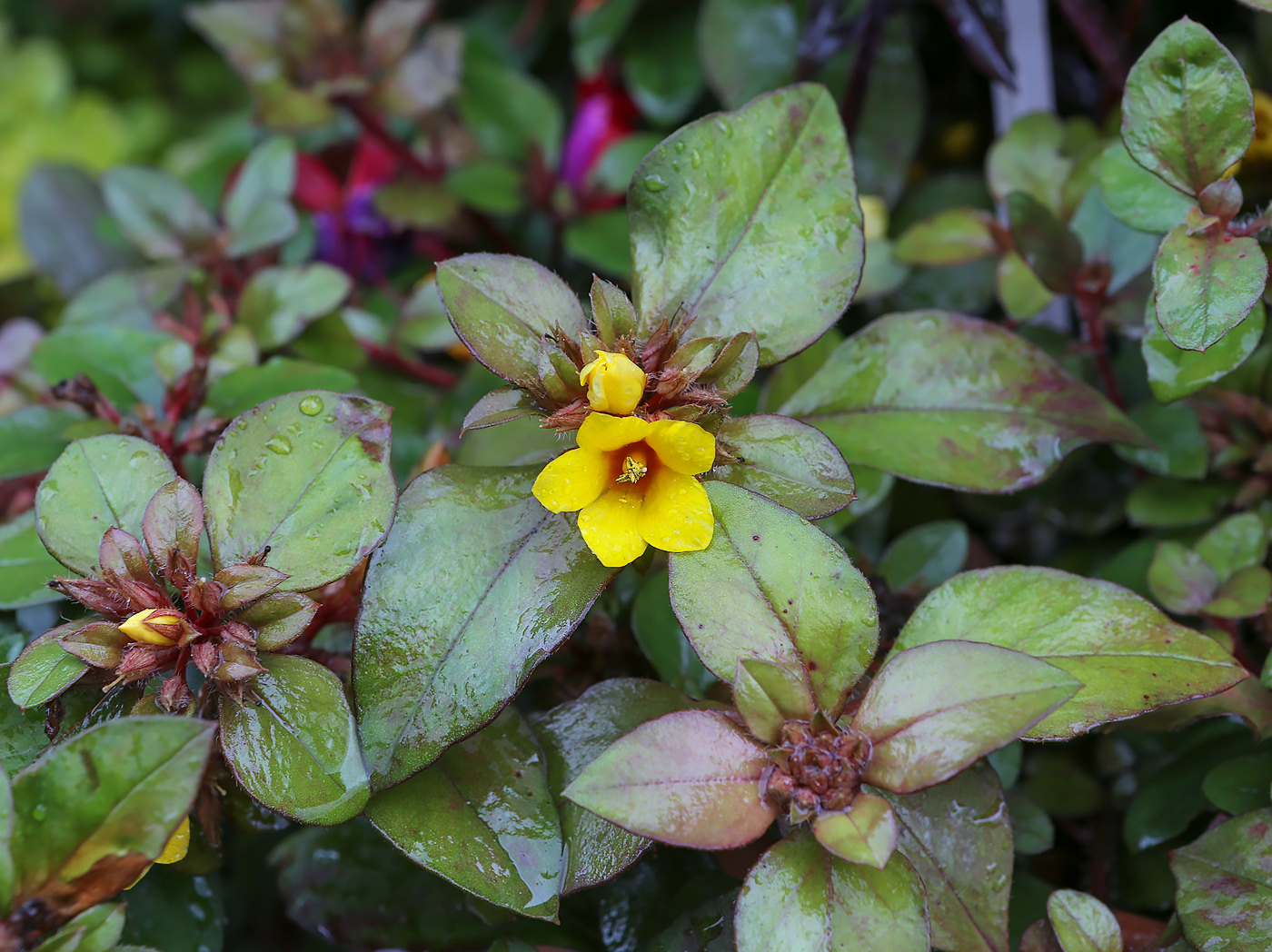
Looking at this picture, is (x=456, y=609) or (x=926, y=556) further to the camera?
(x=926, y=556)

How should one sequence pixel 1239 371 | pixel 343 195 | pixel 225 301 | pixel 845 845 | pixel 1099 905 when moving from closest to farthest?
pixel 845 845
pixel 1099 905
pixel 1239 371
pixel 225 301
pixel 343 195

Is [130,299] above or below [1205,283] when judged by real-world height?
below

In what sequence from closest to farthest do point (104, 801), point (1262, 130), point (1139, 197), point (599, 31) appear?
point (104, 801) < point (1139, 197) < point (1262, 130) < point (599, 31)

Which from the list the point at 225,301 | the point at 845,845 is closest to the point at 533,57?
the point at 225,301

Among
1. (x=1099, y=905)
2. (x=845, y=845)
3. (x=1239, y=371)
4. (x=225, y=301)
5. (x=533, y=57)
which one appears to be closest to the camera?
(x=845, y=845)

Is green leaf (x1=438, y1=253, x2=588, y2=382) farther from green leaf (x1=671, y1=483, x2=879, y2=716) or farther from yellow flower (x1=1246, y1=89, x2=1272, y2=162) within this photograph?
yellow flower (x1=1246, y1=89, x2=1272, y2=162)

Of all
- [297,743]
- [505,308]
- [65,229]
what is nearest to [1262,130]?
[505,308]

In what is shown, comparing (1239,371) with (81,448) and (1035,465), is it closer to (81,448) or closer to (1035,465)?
(1035,465)

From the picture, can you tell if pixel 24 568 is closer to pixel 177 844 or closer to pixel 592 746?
pixel 177 844
